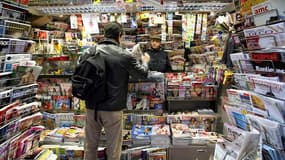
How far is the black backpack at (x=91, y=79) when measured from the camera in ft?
8.37

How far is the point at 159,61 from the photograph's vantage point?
382 cm

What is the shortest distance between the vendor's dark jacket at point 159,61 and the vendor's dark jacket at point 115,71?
3.61 ft

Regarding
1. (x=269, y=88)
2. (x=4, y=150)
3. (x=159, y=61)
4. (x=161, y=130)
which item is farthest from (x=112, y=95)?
(x=269, y=88)

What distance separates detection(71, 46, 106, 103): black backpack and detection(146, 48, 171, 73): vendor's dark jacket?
1328mm

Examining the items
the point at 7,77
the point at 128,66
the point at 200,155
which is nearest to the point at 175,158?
the point at 200,155

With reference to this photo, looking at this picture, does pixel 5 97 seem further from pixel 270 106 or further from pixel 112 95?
pixel 112 95

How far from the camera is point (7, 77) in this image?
1.36m

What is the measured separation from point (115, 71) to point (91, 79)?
25 centimetres

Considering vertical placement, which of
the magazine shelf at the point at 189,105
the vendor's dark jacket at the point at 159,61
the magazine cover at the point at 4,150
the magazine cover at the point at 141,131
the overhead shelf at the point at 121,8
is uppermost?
the overhead shelf at the point at 121,8

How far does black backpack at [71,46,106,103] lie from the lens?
255 cm

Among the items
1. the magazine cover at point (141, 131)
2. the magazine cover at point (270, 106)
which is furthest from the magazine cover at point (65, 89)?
the magazine cover at point (270, 106)

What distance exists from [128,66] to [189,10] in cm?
144

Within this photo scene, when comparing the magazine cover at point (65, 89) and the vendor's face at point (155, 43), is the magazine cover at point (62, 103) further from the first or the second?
the vendor's face at point (155, 43)

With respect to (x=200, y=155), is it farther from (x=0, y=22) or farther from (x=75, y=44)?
(x=0, y=22)
